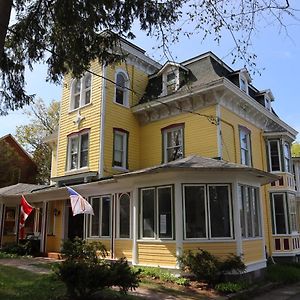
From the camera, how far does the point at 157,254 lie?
12938 millimetres

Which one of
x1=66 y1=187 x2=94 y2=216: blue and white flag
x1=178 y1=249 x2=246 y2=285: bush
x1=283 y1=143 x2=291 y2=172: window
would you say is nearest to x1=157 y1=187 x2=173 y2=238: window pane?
x1=178 y1=249 x2=246 y2=285: bush

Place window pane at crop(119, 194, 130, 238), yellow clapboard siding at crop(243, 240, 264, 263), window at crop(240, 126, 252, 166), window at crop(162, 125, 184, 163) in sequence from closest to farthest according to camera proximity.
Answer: yellow clapboard siding at crop(243, 240, 264, 263)
window pane at crop(119, 194, 130, 238)
window at crop(162, 125, 184, 163)
window at crop(240, 126, 252, 166)

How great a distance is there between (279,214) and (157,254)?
8768 millimetres

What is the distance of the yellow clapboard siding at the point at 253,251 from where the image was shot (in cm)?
1286

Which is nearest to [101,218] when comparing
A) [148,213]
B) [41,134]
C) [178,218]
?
[148,213]

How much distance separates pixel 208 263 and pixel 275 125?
1229 cm

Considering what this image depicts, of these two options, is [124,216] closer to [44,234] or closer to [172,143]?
[172,143]

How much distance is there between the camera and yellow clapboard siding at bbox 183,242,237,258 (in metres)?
12.3

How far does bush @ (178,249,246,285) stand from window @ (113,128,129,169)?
7795 mm

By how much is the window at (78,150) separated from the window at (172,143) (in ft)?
A: 12.9

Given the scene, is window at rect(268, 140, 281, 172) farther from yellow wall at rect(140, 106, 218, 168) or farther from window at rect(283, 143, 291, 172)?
yellow wall at rect(140, 106, 218, 168)

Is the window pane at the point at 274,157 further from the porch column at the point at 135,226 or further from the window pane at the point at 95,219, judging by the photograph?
the window pane at the point at 95,219

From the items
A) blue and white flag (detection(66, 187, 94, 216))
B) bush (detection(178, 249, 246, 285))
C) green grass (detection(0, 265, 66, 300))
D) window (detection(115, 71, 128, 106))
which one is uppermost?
window (detection(115, 71, 128, 106))

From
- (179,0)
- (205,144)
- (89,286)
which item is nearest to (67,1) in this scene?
(179,0)
